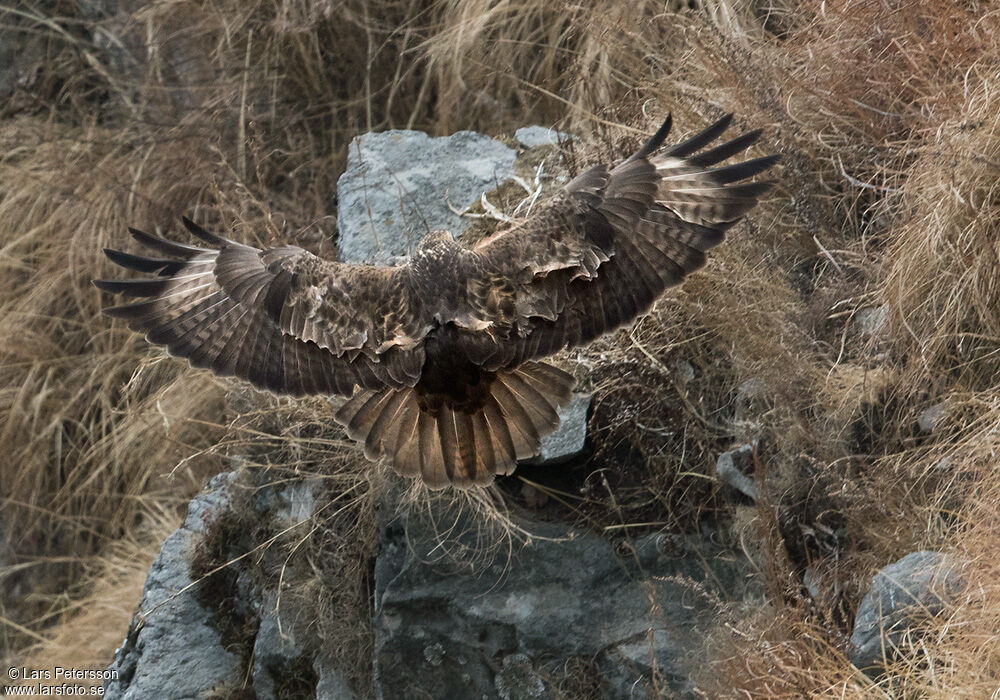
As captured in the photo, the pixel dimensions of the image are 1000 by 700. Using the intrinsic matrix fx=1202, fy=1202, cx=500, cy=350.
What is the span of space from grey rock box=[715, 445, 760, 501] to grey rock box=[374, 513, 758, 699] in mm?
216

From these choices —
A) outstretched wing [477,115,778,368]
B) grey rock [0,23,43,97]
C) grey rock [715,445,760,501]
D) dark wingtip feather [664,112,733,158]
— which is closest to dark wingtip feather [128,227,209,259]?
outstretched wing [477,115,778,368]

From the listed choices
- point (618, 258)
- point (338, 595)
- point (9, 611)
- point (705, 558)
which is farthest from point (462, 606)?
point (9, 611)

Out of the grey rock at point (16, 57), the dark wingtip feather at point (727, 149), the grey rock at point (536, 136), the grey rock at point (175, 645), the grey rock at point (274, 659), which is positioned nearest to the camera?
the dark wingtip feather at point (727, 149)

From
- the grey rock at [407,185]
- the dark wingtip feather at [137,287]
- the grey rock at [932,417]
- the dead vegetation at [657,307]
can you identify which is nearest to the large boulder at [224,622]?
the dead vegetation at [657,307]

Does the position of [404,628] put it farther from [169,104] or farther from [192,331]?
[169,104]

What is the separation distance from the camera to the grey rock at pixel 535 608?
12.5 ft

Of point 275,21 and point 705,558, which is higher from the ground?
point 275,21

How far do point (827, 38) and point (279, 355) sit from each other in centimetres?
258

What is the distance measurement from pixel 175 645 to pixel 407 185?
205cm

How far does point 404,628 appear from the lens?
397 cm

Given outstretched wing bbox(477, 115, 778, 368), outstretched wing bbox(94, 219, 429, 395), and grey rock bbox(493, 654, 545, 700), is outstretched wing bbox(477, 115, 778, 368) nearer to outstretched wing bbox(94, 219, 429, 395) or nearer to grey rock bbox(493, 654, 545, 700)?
Answer: outstretched wing bbox(94, 219, 429, 395)

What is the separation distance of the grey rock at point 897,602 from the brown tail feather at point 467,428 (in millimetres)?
1088

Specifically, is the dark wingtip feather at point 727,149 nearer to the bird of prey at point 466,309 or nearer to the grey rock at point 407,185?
the bird of prey at point 466,309

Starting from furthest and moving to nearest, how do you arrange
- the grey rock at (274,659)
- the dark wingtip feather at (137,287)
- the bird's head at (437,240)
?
1. the grey rock at (274,659)
2. the bird's head at (437,240)
3. the dark wingtip feather at (137,287)
